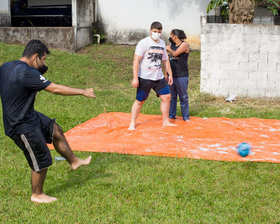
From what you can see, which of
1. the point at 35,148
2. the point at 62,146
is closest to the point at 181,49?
the point at 62,146

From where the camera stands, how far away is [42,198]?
14.7 ft

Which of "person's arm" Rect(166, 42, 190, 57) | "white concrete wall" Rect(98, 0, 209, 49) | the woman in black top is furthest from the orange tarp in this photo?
"white concrete wall" Rect(98, 0, 209, 49)

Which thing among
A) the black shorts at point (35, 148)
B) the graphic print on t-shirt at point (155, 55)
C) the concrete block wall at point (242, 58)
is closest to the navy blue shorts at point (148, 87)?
the graphic print on t-shirt at point (155, 55)

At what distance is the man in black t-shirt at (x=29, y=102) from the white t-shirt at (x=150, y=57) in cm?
286

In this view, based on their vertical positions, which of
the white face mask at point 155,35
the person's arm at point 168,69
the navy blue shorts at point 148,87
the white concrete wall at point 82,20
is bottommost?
the navy blue shorts at point 148,87

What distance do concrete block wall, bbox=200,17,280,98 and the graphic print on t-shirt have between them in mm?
3003

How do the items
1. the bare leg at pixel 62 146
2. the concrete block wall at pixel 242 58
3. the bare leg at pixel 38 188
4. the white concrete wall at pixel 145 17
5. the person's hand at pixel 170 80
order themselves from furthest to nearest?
the white concrete wall at pixel 145 17 → the concrete block wall at pixel 242 58 → the person's hand at pixel 170 80 → the bare leg at pixel 62 146 → the bare leg at pixel 38 188

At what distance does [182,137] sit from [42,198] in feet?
10.1

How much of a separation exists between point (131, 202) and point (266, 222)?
1.42 m

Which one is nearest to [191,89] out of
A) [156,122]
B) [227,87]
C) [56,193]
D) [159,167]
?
[227,87]

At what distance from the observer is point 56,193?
471 centimetres

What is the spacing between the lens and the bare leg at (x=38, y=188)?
4.44 m

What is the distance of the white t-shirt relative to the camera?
7.10 m

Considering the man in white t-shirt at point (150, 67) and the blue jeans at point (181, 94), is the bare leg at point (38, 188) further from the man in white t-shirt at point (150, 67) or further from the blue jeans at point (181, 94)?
the blue jeans at point (181, 94)
